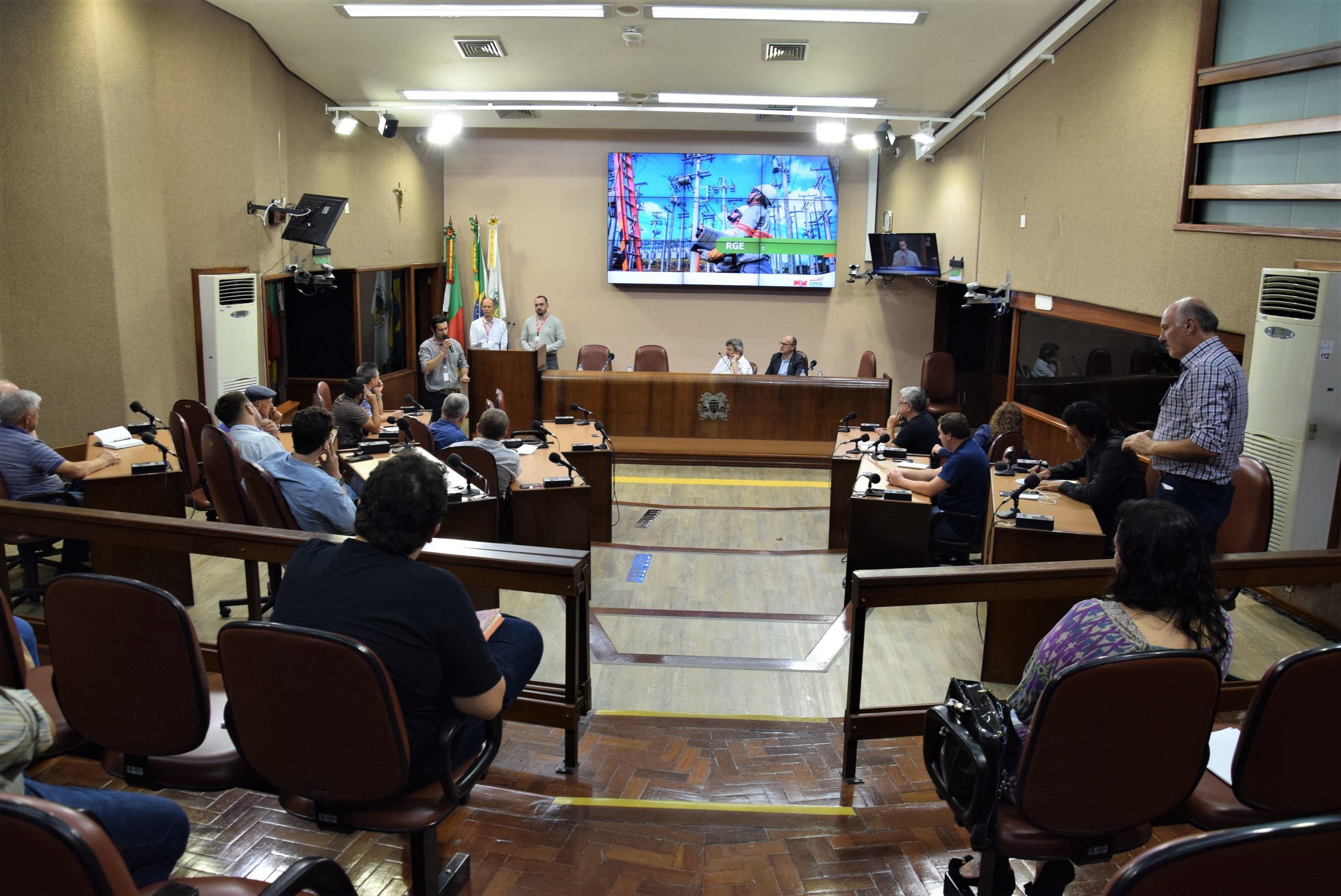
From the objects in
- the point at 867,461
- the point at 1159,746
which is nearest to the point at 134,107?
the point at 867,461

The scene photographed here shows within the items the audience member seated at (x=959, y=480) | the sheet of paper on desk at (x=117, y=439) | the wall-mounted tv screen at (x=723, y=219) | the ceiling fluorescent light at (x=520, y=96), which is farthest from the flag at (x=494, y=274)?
the audience member seated at (x=959, y=480)

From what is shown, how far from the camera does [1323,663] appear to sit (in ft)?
6.81

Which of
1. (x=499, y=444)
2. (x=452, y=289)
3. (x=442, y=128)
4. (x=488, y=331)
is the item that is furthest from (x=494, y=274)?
(x=499, y=444)

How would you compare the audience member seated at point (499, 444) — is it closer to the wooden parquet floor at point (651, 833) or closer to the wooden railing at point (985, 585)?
the wooden parquet floor at point (651, 833)

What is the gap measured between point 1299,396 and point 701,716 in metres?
3.39

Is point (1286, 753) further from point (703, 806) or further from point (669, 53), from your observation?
point (669, 53)

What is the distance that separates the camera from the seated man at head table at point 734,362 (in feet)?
34.1

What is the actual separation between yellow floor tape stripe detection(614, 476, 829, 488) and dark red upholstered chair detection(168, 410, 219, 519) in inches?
153

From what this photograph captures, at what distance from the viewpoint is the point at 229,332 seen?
772 cm

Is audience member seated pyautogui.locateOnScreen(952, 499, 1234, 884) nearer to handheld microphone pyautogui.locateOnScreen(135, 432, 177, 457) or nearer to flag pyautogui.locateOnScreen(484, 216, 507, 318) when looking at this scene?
handheld microphone pyautogui.locateOnScreen(135, 432, 177, 457)

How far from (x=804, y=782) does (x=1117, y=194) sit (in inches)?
203

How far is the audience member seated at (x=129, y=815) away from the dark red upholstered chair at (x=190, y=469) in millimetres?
3974

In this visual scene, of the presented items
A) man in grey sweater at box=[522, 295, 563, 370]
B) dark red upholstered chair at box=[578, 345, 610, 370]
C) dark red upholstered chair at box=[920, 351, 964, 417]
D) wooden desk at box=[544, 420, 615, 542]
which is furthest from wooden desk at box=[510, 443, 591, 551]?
dark red upholstered chair at box=[920, 351, 964, 417]

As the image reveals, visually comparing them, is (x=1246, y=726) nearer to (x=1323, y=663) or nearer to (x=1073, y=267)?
(x=1323, y=663)
